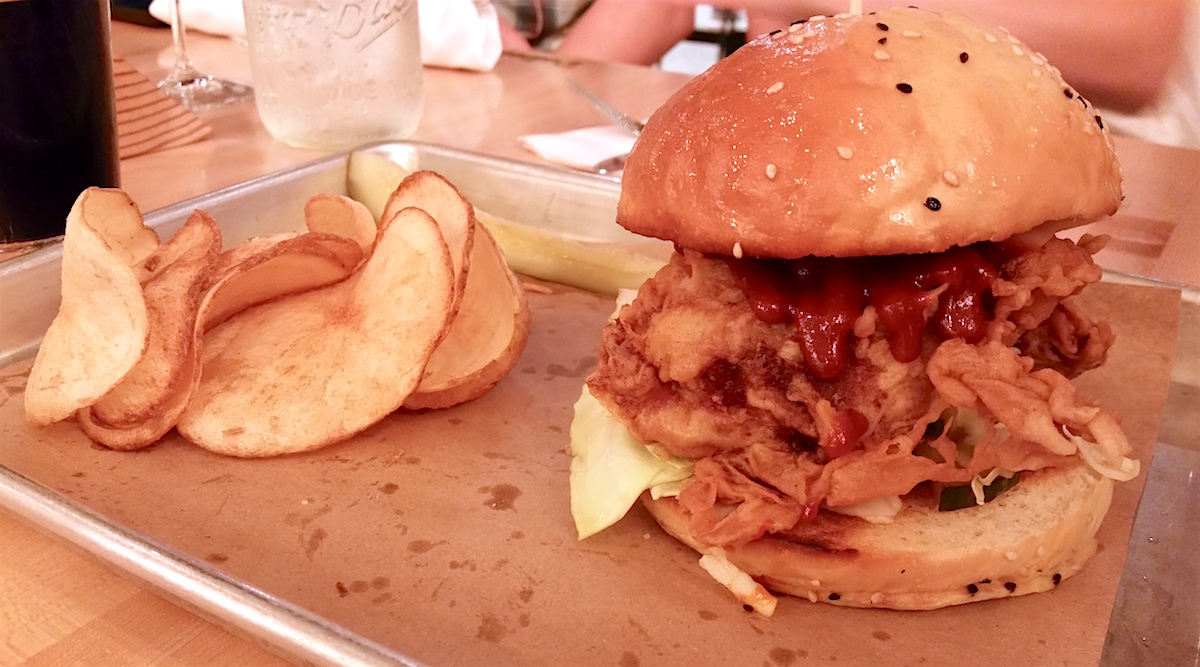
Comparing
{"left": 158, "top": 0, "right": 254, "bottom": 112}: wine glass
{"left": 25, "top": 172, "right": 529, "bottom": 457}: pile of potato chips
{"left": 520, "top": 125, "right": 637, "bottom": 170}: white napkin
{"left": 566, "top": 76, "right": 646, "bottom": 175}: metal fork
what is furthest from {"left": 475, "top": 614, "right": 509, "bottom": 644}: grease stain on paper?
{"left": 158, "top": 0, "right": 254, "bottom": 112}: wine glass

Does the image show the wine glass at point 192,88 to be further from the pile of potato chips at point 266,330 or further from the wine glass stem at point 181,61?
the pile of potato chips at point 266,330

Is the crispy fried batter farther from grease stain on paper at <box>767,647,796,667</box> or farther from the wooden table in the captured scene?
the wooden table

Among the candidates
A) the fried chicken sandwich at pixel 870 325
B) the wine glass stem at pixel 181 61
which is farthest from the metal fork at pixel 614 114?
the fried chicken sandwich at pixel 870 325

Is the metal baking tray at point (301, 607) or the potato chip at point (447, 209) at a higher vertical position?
the potato chip at point (447, 209)

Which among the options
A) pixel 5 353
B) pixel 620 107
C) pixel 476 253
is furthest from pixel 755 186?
pixel 620 107

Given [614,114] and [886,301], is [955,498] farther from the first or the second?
[614,114]

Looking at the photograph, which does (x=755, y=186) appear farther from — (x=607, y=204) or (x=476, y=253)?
(x=607, y=204)
